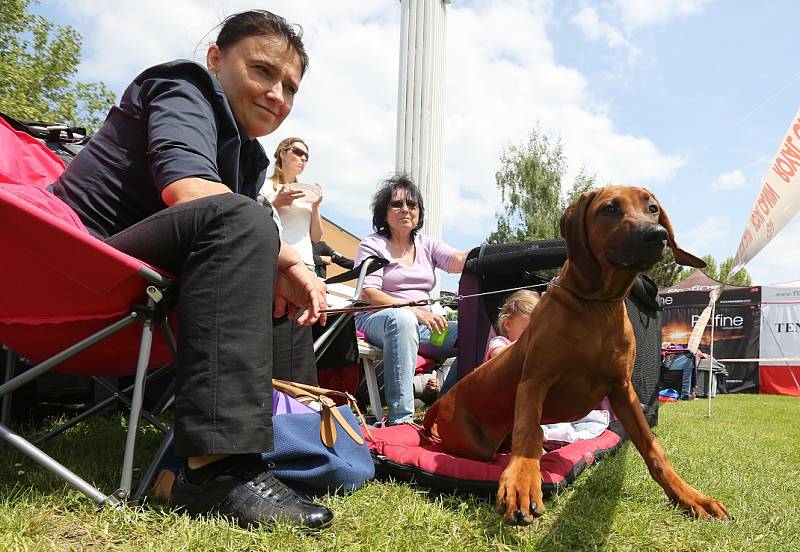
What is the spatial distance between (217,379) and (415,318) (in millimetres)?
2104

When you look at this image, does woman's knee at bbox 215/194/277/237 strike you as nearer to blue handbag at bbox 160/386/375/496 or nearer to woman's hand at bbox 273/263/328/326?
woman's hand at bbox 273/263/328/326

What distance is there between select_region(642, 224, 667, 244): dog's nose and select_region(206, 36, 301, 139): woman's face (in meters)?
1.29

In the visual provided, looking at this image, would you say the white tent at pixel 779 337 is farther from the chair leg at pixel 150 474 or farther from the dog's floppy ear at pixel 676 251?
the chair leg at pixel 150 474

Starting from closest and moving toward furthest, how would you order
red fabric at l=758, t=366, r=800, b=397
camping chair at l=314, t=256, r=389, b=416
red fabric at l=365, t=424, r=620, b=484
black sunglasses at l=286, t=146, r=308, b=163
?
red fabric at l=365, t=424, r=620, b=484
camping chair at l=314, t=256, r=389, b=416
black sunglasses at l=286, t=146, r=308, b=163
red fabric at l=758, t=366, r=800, b=397

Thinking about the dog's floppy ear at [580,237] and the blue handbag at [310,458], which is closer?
the blue handbag at [310,458]

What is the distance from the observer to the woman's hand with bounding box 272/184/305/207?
3.83 metres

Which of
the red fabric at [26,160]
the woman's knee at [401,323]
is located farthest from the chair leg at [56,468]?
the woman's knee at [401,323]

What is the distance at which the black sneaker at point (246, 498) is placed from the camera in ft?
4.50

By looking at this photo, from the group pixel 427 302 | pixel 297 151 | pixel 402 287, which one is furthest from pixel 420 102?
pixel 427 302

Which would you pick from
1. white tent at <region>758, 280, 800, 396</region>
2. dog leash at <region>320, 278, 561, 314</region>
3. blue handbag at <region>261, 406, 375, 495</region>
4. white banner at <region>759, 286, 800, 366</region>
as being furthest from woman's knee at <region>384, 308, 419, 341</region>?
white banner at <region>759, 286, 800, 366</region>

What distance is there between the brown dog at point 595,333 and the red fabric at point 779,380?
13.3 m

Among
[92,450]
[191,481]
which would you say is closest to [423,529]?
[191,481]

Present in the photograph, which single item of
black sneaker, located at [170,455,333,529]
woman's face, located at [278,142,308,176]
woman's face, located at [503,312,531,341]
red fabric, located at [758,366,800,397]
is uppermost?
woman's face, located at [278,142,308,176]

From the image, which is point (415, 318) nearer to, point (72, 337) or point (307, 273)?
point (307, 273)
